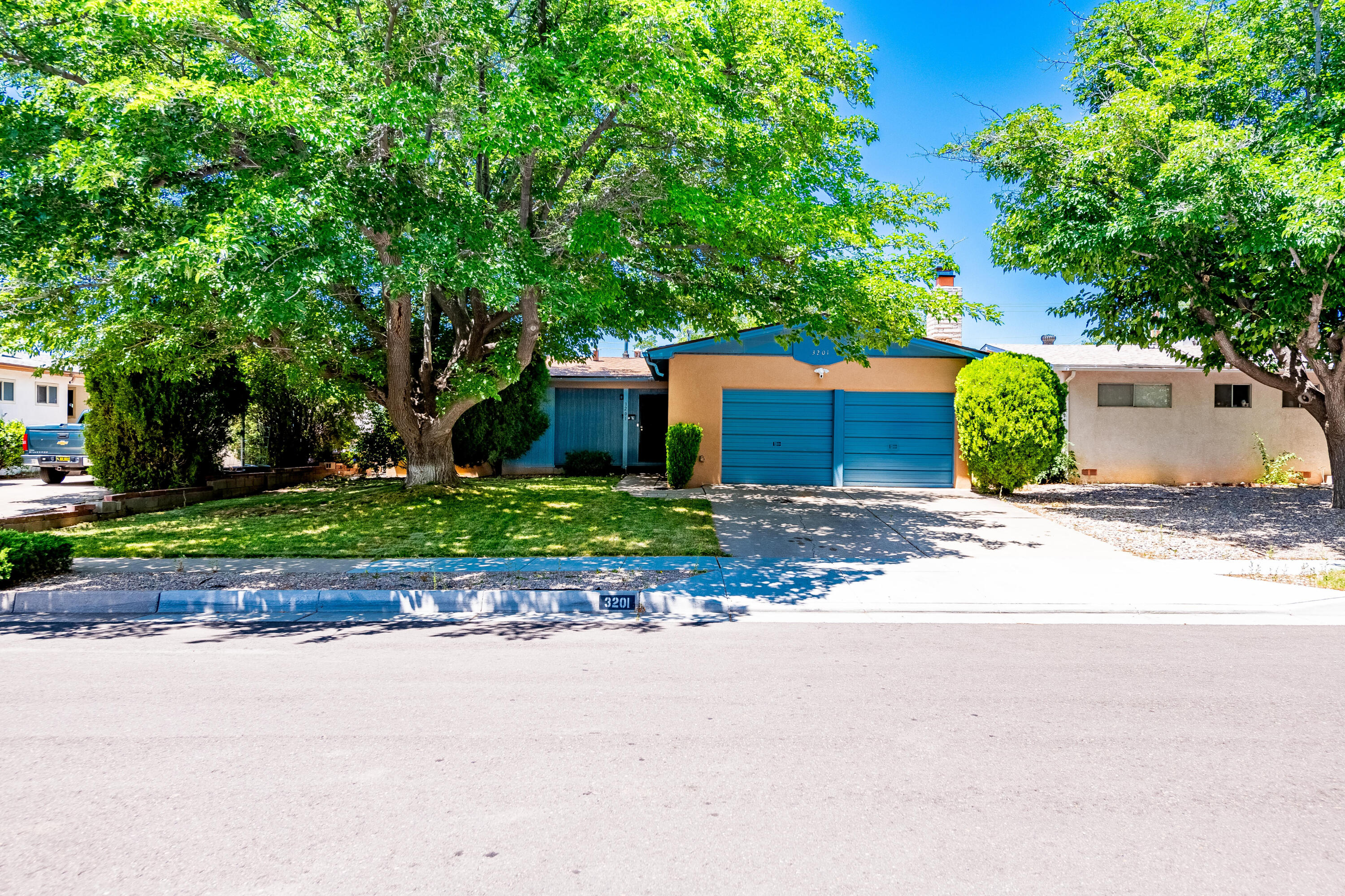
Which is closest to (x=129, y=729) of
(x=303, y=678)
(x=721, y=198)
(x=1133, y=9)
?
(x=303, y=678)

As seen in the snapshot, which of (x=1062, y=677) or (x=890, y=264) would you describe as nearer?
(x=1062, y=677)

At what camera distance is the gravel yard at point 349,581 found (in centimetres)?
749

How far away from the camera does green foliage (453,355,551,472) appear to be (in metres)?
17.5

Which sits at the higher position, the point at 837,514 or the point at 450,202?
the point at 450,202

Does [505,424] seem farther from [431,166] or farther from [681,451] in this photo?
[431,166]

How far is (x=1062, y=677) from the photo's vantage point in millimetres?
5184

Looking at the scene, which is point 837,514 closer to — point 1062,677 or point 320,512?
point 1062,677

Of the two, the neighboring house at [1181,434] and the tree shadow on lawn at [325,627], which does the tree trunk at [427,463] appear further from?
the neighboring house at [1181,434]

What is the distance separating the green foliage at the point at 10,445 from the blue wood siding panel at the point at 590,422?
14.3 m

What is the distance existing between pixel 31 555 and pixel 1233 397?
2286 cm

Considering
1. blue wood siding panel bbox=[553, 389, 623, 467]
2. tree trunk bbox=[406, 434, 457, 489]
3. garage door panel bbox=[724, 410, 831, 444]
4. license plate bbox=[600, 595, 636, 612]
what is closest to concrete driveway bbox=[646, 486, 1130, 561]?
garage door panel bbox=[724, 410, 831, 444]

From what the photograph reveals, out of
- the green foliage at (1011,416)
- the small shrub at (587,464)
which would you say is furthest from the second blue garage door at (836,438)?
the small shrub at (587,464)

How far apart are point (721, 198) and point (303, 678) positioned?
7.03m

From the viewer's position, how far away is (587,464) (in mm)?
19453
